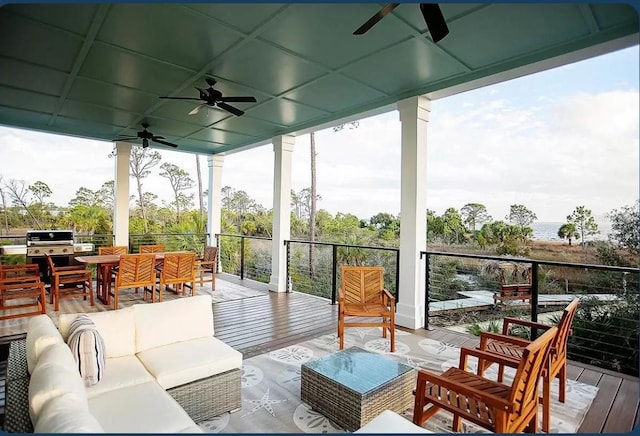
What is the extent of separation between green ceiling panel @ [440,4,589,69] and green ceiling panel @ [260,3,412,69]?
1.73ft

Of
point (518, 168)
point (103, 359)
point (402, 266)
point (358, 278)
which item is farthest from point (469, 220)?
point (103, 359)

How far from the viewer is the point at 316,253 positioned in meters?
11.6

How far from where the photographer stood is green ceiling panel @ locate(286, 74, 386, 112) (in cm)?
409

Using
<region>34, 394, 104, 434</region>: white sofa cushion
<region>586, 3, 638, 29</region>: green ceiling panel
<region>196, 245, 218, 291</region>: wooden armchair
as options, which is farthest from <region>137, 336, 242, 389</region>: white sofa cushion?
<region>196, 245, 218, 291</region>: wooden armchair

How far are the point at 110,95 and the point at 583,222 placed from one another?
10015mm

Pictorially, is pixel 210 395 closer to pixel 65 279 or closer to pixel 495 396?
pixel 495 396

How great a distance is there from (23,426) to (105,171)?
11.0 m

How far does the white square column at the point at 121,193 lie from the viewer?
7035 millimetres

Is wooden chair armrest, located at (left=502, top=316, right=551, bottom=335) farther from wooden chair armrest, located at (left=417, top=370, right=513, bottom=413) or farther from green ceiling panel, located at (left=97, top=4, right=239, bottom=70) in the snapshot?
green ceiling panel, located at (left=97, top=4, right=239, bottom=70)

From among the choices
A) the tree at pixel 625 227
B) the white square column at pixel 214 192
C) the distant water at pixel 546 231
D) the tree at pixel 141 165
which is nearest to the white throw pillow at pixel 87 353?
the white square column at pixel 214 192

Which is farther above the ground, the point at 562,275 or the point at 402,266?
the point at 402,266

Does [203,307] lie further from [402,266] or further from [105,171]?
[105,171]

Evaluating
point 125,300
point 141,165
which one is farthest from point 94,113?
point 141,165

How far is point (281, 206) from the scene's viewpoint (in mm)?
6387
